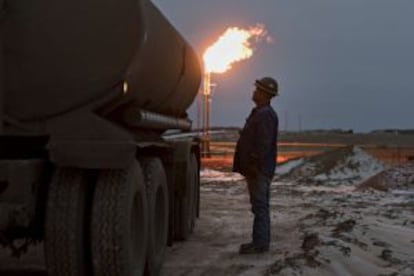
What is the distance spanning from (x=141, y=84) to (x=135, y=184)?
989 mm

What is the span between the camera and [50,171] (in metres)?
6.76

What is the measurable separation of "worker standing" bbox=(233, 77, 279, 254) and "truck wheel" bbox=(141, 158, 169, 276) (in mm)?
1264

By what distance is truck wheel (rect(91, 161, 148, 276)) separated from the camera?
258 inches

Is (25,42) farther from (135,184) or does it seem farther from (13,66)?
(135,184)

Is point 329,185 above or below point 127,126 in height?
below

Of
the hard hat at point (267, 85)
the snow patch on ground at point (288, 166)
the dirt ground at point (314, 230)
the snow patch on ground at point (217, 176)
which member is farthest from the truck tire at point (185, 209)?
the snow patch on ground at point (288, 166)

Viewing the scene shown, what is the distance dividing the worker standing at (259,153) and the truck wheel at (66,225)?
337 centimetres

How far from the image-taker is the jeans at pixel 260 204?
383 inches

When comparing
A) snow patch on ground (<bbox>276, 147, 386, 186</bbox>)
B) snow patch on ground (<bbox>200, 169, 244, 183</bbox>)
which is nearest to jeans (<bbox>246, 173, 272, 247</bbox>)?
snow patch on ground (<bbox>276, 147, 386, 186</bbox>)

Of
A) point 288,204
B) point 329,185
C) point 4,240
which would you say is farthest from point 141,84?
point 329,185

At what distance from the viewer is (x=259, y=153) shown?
9641 millimetres

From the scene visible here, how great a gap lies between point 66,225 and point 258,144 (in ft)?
11.8

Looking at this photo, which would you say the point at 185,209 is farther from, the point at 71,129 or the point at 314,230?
the point at 71,129

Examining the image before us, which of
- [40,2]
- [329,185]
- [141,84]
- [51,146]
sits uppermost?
[40,2]
